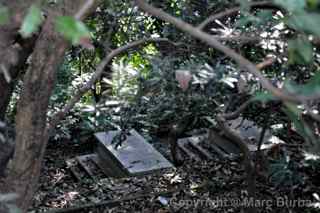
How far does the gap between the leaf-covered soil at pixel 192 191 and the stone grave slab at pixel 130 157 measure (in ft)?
0.31

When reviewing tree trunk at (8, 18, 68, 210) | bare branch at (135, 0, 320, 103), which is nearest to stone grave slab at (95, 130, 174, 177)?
tree trunk at (8, 18, 68, 210)

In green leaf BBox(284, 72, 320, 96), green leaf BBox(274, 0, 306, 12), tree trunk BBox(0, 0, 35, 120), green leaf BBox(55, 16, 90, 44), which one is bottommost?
green leaf BBox(284, 72, 320, 96)

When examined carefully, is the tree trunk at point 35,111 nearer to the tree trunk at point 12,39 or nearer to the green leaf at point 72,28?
the tree trunk at point 12,39

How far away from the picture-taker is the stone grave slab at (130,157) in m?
3.26

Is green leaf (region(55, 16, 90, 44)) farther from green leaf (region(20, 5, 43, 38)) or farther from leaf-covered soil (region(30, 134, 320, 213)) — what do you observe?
leaf-covered soil (region(30, 134, 320, 213))

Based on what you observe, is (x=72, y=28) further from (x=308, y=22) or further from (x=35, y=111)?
(x=35, y=111)

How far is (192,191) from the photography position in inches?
111

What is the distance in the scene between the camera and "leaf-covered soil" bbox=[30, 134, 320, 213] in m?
2.51

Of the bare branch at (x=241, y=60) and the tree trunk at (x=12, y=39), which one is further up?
the tree trunk at (x=12, y=39)

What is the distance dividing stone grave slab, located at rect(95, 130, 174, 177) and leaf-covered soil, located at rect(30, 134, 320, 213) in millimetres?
94

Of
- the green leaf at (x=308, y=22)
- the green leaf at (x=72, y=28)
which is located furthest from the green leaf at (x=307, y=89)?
the green leaf at (x=72, y=28)

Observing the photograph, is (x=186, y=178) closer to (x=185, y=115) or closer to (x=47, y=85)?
(x=185, y=115)

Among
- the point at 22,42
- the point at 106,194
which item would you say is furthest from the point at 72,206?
the point at 22,42

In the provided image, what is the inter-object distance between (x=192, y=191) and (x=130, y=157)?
2.29 ft
